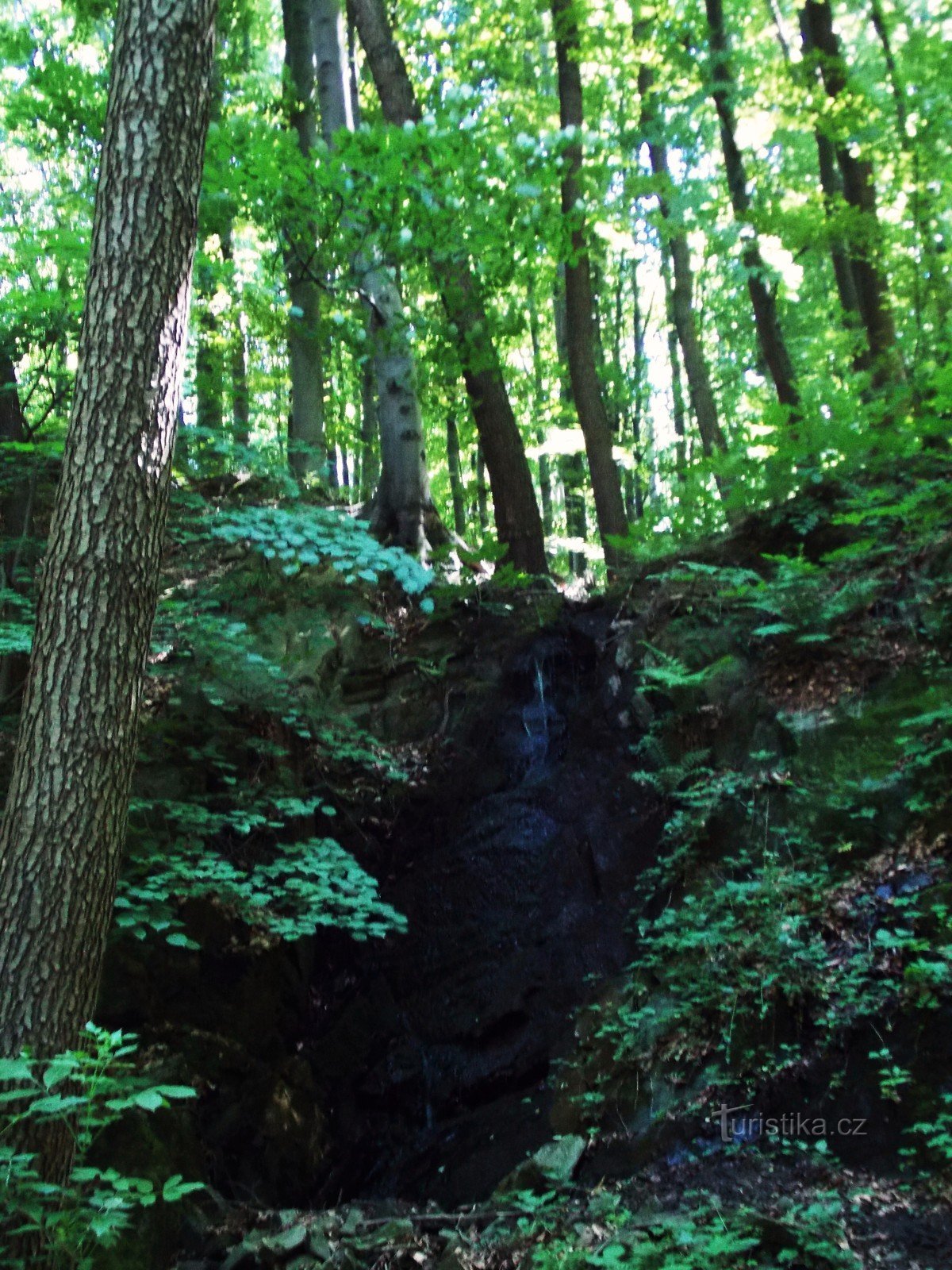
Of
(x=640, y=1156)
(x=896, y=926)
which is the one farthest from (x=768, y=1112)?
(x=896, y=926)

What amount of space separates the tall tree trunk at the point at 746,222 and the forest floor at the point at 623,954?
3.31 metres

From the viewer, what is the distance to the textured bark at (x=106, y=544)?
367 centimetres

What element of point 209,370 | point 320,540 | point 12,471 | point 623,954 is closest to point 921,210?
point 209,370

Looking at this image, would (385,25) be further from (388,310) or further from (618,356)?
(618,356)

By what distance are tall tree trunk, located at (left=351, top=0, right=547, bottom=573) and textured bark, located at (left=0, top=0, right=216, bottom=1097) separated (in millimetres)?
4697

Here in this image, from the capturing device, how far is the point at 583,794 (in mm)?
8414

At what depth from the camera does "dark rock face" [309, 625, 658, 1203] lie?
20.3ft

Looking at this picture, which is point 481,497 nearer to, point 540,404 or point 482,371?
point 540,404

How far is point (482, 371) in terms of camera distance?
10258mm

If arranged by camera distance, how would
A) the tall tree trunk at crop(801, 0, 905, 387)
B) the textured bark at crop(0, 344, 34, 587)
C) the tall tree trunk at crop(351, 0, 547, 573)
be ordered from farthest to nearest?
the tall tree trunk at crop(801, 0, 905, 387) → the tall tree trunk at crop(351, 0, 547, 573) → the textured bark at crop(0, 344, 34, 587)

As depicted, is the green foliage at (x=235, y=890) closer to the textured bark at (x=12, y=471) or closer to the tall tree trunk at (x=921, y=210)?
the textured bark at (x=12, y=471)

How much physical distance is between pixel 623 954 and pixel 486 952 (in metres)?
1.24

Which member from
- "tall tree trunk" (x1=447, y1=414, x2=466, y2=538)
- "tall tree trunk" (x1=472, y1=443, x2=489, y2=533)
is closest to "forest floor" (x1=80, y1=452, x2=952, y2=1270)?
"tall tree trunk" (x1=447, y1=414, x2=466, y2=538)

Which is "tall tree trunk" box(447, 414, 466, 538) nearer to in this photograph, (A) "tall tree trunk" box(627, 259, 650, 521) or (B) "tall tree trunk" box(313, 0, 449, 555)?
(A) "tall tree trunk" box(627, 259, 650, 521)
